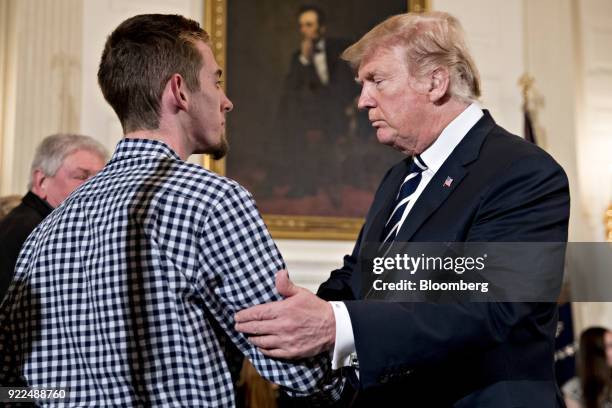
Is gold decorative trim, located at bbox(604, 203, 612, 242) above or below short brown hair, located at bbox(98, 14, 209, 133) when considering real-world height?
below

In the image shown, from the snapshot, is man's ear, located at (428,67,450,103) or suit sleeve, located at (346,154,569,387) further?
man's ear, located at (428,67,450,103)

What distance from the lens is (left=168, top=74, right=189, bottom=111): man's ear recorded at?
2.24 m

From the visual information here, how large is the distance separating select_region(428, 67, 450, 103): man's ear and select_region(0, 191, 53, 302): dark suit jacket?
7.19ft

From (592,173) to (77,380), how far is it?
336 inches

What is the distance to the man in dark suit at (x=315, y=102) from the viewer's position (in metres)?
8.73

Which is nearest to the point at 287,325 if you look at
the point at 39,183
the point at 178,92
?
the point at 178,92

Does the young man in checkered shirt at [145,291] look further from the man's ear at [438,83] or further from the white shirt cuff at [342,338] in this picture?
the man's ear at [438,83]

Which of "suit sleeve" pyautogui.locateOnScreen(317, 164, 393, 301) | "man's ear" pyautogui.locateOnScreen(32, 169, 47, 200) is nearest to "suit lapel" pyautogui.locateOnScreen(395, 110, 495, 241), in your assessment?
"suit sleeve" pyautogui.locateOnScreen(317, 164, 393, 301)

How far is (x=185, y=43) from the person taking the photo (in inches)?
90.2

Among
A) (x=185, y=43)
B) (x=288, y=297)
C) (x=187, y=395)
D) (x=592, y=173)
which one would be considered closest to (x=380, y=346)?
(x=288, y=297)

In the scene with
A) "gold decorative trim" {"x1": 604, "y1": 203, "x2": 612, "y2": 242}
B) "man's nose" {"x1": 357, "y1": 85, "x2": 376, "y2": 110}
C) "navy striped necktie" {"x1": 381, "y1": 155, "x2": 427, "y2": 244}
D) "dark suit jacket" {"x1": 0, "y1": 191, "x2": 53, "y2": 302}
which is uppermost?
"man's nose" {"x1": 357, "y1": 85, "x2": 376, "y2": 110}

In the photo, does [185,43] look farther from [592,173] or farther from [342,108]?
[592,173]

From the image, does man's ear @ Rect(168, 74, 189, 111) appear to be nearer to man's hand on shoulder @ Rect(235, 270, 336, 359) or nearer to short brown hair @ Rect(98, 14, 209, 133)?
short brown hair @ Rect(98, 14, 209, 133)

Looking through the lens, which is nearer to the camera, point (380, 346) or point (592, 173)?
point (380, 346)
